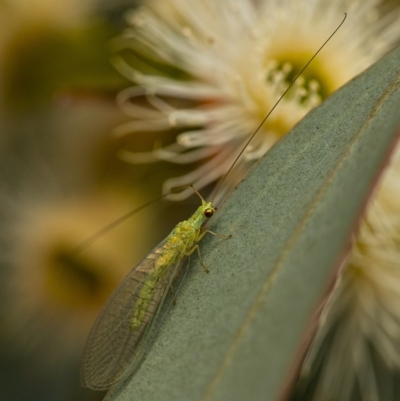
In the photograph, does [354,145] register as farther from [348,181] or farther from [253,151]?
[253,151]

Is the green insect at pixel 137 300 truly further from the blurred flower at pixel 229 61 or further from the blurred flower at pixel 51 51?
the blurred flower at pixel 51 51

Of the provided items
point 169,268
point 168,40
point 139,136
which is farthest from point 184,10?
point 169,268

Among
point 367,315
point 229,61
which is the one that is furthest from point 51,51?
point 367,315

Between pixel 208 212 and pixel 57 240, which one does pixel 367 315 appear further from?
pixel 57 240

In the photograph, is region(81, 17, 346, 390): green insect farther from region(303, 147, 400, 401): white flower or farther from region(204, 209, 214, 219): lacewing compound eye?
region(303, 147, 400, 401): white flower

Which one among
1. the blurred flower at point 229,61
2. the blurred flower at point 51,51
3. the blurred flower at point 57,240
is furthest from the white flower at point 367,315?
the blurred flower at point 51,51

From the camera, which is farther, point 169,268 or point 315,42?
point 315,42
